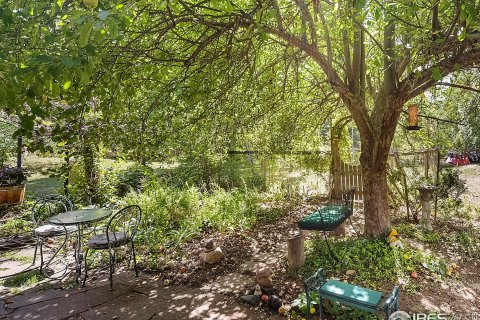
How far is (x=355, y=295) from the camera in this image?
88.2 inches

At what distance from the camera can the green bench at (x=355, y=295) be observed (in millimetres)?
2094

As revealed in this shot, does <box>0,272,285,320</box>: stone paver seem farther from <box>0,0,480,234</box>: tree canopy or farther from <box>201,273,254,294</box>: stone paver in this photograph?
<box>0,0,480,234</box>: tree canopy

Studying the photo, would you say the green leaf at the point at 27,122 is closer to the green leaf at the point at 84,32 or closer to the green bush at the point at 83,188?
the green leaf at the point at 84,32

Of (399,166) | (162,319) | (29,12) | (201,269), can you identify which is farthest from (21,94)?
→ (399,166)

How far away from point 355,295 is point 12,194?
6.98 metres

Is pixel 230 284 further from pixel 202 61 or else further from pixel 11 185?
pixel 11 185

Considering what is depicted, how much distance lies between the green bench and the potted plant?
21.6 ft

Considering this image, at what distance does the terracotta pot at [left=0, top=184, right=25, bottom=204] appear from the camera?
6.09 m

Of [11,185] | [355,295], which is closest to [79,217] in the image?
→ [355,295]

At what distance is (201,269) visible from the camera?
12.7ft

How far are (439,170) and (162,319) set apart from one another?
564 cm

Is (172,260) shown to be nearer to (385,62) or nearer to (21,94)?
(21,94)

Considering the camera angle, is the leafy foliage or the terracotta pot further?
the leafy foliage

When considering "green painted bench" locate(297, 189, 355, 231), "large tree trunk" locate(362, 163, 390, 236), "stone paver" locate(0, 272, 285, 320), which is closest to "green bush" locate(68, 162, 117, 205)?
"stone paver" locate(0, 272, 285, 320)
